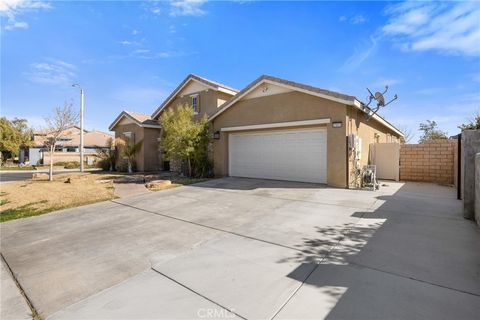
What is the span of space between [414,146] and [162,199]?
501 inches

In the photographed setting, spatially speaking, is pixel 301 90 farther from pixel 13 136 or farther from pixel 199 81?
pixel 13 136

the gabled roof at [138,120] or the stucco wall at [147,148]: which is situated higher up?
the gabled roof at [138,120]

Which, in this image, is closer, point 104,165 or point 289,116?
point 289,116

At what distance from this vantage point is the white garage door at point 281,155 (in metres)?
10.3

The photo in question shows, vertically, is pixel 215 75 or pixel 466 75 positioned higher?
pixel 215 75

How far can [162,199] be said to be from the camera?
8.26m

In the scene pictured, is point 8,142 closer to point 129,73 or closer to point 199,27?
point 129,73

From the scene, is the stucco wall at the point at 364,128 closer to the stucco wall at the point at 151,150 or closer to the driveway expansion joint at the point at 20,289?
the driveway expansion joint at the point at 20,289

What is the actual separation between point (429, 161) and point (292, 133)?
24.1 feet

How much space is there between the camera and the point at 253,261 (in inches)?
140

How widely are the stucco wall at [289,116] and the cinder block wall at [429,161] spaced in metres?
5.25

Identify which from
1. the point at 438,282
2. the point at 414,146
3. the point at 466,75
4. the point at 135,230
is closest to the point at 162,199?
the point at 135,230

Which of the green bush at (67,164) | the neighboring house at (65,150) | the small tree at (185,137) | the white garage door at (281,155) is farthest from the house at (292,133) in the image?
the neighboring house at (65,150)

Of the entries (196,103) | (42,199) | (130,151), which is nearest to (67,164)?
(130,151)
